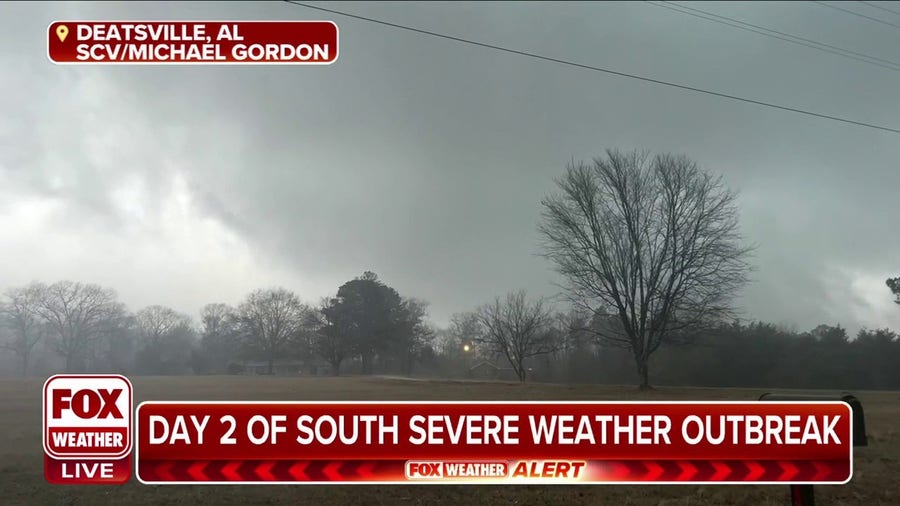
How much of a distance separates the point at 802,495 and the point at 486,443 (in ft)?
8.92

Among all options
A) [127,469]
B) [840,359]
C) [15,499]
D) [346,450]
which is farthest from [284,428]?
[840,359]

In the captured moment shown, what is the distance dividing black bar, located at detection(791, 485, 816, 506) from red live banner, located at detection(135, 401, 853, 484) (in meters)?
0.75

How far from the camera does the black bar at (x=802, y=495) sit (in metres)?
4.12

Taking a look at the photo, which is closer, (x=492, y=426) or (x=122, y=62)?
(x=492, y=426)

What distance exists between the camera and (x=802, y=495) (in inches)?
166

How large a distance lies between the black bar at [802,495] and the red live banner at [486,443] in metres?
0.75

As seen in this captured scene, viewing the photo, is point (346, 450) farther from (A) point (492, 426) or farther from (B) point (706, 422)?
(B) point (706, 422)

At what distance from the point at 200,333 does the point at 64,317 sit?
1.77m

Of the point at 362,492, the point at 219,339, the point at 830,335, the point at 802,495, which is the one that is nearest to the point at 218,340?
the point at 219,339

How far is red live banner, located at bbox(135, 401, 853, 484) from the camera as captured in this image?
3.43 m

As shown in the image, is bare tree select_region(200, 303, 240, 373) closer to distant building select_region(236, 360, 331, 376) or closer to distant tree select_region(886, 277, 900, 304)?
distant building select_region(236, 360, 331, 376)

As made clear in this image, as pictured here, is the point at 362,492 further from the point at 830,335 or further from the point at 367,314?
the point at 830,335

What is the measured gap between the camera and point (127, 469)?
3629 mm

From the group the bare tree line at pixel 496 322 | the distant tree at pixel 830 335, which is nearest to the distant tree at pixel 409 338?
the bare tree line at pixel 496 322
